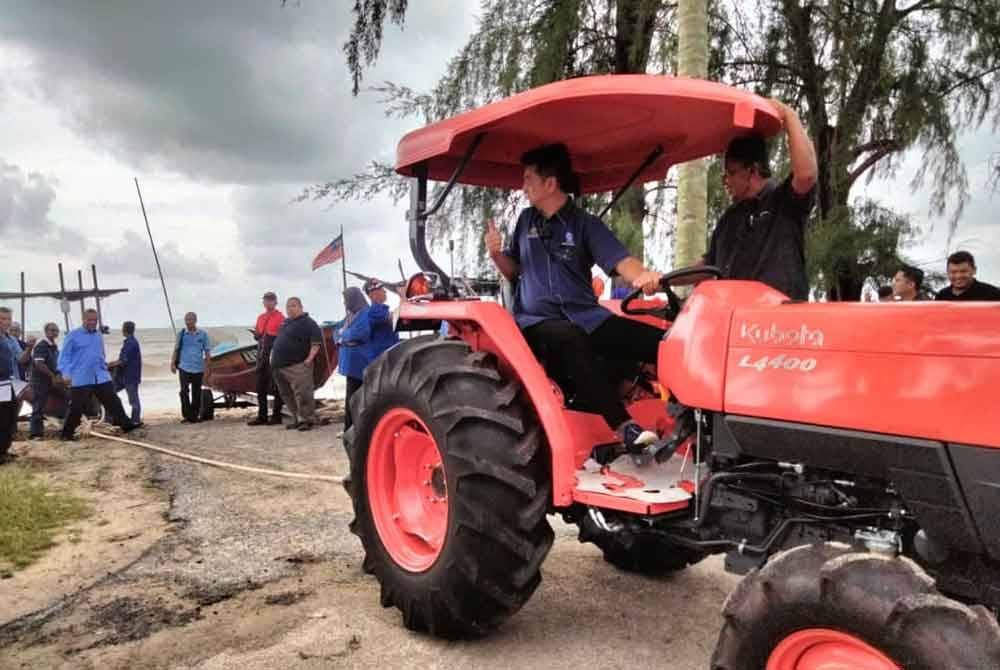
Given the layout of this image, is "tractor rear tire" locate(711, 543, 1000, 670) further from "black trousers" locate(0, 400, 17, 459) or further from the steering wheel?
"black trousers" locate(0, 400, 17, 459)

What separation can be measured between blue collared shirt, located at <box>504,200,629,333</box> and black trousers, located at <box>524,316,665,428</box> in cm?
6

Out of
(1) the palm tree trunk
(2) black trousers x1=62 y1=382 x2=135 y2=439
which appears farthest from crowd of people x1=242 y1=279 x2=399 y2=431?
(1) the palm tree trunk

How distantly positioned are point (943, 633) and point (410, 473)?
7.51ft

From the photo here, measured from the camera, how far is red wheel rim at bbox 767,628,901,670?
6.51ft

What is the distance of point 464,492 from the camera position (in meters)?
2.97

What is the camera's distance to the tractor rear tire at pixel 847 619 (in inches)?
72.4

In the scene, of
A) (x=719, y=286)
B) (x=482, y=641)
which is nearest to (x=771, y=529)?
(x=719, y=286)

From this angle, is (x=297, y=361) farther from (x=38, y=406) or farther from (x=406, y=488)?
(x=406, y=488)

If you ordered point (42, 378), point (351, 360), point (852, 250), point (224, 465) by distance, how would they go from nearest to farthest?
1. point (852, 250)
2. point (224, 465)
3. point (351, 360)
4. point (42, 378)

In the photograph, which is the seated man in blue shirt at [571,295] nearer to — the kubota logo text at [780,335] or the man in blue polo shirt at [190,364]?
the kubota logo text at [780,335]

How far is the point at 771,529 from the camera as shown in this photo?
102 inches

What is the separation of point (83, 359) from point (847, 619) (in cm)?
1018

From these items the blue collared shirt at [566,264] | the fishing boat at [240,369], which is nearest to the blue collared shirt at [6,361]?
the fishing boat at [240,369]

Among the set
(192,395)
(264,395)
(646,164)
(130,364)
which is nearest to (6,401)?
(264,395)
